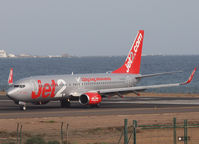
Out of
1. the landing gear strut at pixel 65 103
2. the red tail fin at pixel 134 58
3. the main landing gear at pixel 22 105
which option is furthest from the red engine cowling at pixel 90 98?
the red tail fin at pixel 134 58

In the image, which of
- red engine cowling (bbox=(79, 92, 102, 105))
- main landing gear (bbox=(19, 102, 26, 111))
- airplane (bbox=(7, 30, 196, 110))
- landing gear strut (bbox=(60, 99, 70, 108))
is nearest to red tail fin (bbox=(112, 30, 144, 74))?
airplane (bbox=(7, 30, 196, 110))

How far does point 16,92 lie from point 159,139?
21.2m

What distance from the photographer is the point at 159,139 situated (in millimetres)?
30172

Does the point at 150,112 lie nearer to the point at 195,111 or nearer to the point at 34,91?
the point at 195,111

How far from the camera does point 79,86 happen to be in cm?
5347

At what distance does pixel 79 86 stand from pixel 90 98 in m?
2.86

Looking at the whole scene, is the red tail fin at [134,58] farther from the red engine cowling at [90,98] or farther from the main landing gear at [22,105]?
the main landing gear at [22,105]

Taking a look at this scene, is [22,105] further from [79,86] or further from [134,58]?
[134,58]

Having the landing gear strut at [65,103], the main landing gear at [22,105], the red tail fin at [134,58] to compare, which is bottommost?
the main landing gear at [22,105]

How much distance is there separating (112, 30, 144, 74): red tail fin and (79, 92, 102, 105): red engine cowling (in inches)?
388

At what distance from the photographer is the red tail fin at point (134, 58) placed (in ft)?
201

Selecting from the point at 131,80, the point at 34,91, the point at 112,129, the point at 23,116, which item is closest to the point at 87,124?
the point at 112,129

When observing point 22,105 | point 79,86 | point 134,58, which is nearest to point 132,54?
point 134,58

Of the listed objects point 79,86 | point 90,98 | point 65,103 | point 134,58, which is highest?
point 134,58
